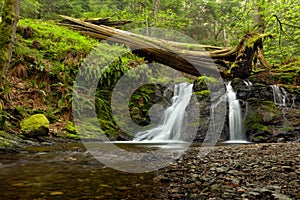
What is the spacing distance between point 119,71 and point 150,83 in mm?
1567

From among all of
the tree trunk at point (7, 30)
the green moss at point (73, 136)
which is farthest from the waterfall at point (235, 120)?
the tree trunk at point (7, 30)

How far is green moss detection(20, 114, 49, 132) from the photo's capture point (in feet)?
19.5

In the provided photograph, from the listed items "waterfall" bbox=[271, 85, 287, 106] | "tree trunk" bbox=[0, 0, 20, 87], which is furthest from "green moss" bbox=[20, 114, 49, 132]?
A: "waterfall" bbox=[271, 85, 287, 106]

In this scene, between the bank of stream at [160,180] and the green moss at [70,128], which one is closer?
the bank of stream at [160,180]

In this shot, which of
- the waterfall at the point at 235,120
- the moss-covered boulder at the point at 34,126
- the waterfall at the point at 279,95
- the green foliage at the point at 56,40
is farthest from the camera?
the green foliage at the point at 56,40

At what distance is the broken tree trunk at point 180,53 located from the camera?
10.2m

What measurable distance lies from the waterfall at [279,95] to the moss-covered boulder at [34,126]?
725 cm

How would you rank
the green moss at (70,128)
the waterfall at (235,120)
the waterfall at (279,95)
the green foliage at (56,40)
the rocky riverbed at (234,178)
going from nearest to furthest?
1. the rocky riverbed at (234,178)
2. the green moss at (70,128)
3. the waterfall at (235,120)
4. the waterfall at (279,95)
5. the green foliage at (56,40)

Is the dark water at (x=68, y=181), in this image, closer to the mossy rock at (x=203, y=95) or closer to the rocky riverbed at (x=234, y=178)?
Result: the rocky riverbed at (x=234, y=178)

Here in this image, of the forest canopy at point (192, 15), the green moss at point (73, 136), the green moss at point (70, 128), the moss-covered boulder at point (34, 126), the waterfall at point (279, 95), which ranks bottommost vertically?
the green moss at point (73, 136)

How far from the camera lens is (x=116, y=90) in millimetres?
10148

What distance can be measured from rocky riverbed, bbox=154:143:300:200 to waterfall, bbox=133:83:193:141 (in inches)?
196

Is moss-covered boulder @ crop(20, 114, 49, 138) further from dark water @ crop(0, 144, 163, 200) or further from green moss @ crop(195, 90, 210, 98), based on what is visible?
green moss @ crop(195, 90, 210, 98)

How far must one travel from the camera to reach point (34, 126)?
19.7 feet
